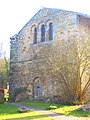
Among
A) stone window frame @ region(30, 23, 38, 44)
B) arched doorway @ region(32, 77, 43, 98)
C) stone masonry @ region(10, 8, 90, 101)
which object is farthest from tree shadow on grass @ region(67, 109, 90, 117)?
stone window frame @ region(30, 23, 38, 44)

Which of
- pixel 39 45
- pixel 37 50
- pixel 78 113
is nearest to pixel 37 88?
pixel 37 50

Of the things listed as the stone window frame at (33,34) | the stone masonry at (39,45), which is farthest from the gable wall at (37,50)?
the stone window frame at (33,34)

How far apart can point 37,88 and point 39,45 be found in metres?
5.15

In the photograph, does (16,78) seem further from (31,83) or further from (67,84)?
(67,84)

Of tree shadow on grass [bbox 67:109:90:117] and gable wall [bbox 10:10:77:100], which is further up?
gable wall [bbox 10:10:77:100]

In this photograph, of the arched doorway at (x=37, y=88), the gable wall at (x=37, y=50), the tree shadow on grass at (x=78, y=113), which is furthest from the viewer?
the arched doorway at (x=37, y=88)

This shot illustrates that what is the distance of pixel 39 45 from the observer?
109 ft

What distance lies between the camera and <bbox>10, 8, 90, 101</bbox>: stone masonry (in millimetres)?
30469

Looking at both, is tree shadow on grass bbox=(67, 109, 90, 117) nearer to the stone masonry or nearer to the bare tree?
the bare tree

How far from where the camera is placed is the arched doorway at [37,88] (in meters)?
32.3

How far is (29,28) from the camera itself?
3506cm

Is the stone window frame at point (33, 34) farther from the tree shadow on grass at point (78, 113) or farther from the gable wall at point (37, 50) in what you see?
the tree shadow on grass at point (78, 113)

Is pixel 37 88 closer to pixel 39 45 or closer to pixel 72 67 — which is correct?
pixel 39 45

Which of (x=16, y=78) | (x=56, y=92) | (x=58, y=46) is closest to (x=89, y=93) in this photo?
(x=56, y=92)
